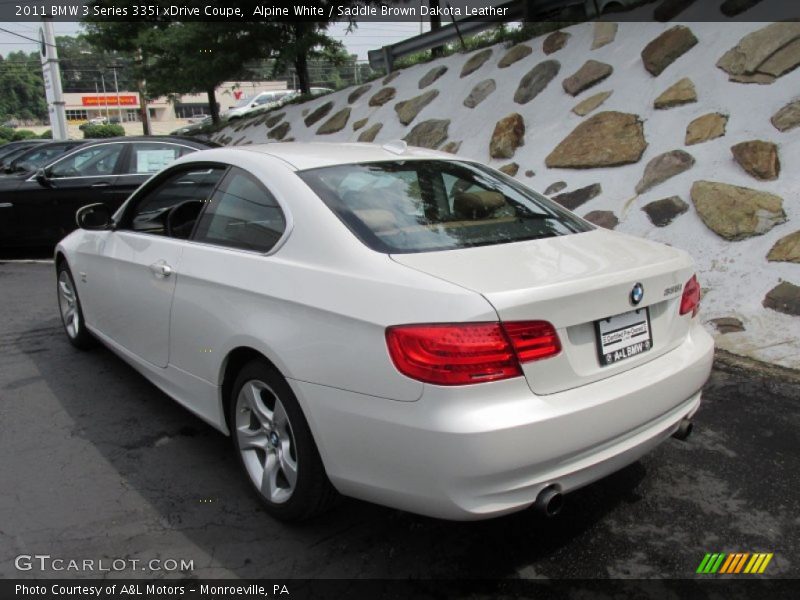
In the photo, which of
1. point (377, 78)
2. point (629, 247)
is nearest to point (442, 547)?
point (629, 247)

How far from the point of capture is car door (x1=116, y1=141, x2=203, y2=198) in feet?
29.9

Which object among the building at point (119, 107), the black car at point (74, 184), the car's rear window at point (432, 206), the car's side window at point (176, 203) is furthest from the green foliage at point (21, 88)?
the car's rear window at point (432, 206)

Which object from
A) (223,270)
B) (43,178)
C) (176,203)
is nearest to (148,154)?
(43,178)

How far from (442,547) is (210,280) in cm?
153

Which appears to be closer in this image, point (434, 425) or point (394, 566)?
point (434, 425)

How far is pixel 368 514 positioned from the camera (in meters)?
2.99

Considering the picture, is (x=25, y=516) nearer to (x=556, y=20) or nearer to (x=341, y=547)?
(x=341, y=547)

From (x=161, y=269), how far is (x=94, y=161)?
21.4ft

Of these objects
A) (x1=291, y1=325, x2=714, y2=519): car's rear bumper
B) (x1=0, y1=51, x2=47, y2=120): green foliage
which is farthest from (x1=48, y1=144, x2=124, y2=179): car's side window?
(x1=0, y1=51, x2=47, y2=120): green foliage

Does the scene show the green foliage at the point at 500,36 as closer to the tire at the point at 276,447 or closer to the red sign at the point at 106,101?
the tire at the point at 276,447

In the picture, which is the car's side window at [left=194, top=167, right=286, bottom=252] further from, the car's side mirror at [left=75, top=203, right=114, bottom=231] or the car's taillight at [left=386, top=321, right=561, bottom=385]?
the car's side mirror at [left=75, top=203, right=114, bottom=231]

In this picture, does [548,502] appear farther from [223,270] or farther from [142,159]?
[142,159]

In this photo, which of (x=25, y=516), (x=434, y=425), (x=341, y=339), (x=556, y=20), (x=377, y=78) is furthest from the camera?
(x=377, y=78)

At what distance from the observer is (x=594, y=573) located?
2.55 metres
